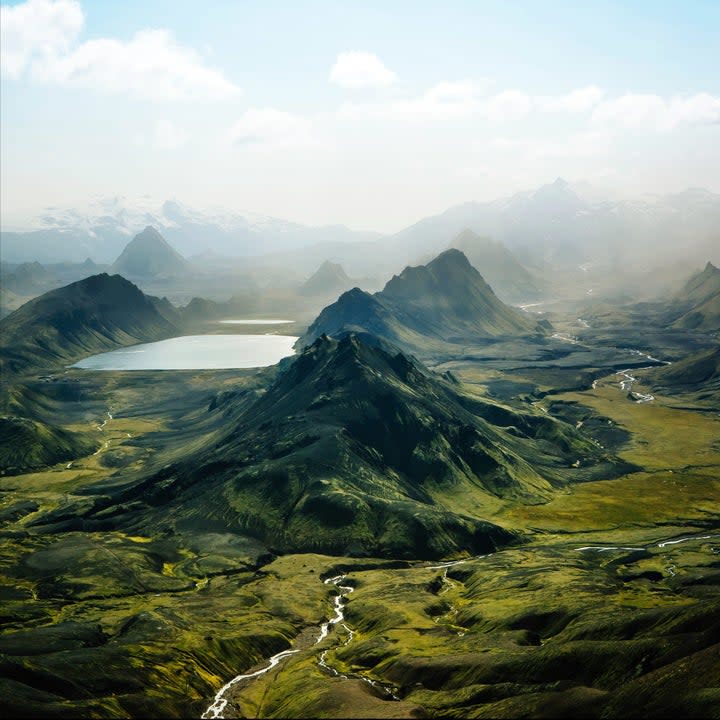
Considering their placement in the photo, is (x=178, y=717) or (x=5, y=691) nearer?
(x=5, y=691)

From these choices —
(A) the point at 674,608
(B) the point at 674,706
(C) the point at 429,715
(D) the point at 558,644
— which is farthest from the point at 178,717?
(A) the point at 674,608

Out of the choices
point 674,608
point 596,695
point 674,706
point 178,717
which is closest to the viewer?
point 674,706

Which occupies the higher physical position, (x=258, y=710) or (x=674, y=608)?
(x=674, y=608)

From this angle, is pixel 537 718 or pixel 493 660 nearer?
pixel 537 718

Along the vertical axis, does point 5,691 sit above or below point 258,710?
above

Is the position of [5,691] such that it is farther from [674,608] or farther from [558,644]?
[674,608]

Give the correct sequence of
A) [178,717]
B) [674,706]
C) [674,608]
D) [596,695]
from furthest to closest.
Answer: [674,608] → [178,717] → [596,695] → [674,706]

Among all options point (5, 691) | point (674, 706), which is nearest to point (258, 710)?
point (5, 691)

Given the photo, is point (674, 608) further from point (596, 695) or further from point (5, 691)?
point (5, 691)
